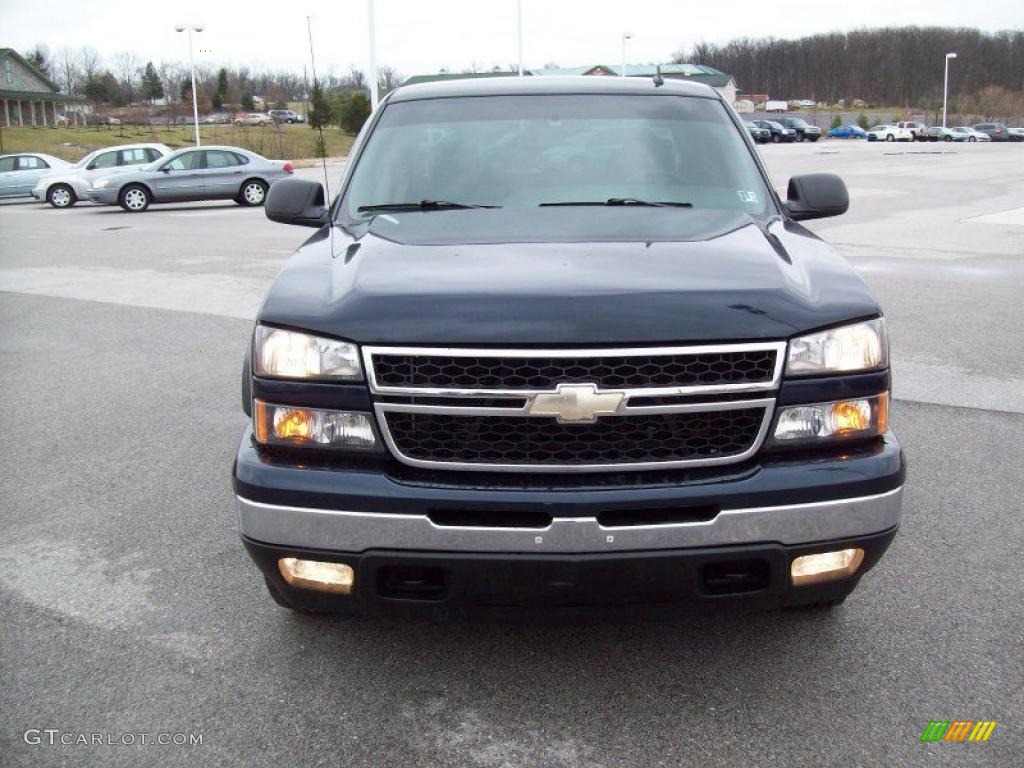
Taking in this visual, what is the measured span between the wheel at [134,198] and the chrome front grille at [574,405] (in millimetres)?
25560

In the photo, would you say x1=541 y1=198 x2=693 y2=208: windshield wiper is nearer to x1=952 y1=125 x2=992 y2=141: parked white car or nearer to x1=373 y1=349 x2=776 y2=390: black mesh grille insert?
x1=373 y1=349 x2=776 y2=390: black mesh grille insert

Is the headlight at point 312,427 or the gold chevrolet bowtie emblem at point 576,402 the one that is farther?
the headlight at point 312,427

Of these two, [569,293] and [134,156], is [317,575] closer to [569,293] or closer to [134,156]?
[569,293]

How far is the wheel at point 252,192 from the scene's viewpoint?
88.2ft

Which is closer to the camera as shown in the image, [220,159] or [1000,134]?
[220,159]

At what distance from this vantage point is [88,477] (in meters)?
5.32

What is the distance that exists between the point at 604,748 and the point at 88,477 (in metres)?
3.49

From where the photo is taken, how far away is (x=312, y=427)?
2885 millimetres

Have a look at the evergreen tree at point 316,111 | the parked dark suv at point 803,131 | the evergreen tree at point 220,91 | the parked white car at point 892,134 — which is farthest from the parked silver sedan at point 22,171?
the evergreen tree at point 220,91

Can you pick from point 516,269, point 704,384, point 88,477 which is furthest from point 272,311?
point 88,477

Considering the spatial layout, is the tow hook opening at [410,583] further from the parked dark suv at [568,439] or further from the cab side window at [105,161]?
the cab side window at [105,161]

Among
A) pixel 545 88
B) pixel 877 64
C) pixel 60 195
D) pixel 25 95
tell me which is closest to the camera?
pixel 545 88

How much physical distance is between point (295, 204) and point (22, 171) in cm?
3208

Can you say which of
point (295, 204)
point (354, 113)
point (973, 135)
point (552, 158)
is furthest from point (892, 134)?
point (295, 204)
